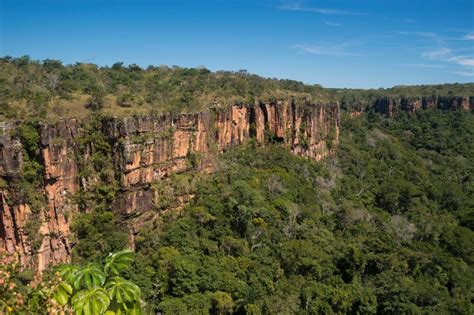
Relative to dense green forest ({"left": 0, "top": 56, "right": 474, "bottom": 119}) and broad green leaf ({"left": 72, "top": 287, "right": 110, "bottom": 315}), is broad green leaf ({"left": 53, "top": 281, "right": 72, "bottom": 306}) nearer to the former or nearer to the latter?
broad green leaf ({"left": 72, "top": 287, "right": 110, "bottom": 315})

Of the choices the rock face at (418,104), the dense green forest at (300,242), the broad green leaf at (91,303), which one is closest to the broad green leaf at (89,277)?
the broad green leaf at (91,303)

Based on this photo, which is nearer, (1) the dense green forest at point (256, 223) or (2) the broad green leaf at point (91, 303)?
(2) the broad green leaf at point (91, 303)

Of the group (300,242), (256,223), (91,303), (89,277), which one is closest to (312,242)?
(300,242)

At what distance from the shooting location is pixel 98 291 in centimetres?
544

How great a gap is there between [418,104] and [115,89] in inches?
2326

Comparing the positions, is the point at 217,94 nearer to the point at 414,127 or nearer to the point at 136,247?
the point at 136,247

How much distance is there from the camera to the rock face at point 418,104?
73750 mm

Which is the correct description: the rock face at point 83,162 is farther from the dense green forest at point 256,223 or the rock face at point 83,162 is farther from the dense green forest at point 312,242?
the dense green forest at point 312,242

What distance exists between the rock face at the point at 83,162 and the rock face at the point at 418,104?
44824mm

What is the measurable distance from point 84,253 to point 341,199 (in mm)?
26930

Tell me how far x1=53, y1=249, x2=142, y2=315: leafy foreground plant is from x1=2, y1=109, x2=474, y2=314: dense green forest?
8485 millimetres

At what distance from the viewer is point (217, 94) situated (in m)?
43.5

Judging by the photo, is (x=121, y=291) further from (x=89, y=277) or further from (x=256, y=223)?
(x=256, y=223)

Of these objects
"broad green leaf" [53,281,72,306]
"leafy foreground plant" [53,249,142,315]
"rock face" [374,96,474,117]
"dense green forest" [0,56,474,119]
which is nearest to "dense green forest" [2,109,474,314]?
"dense green forest" [0,56,474,119]
